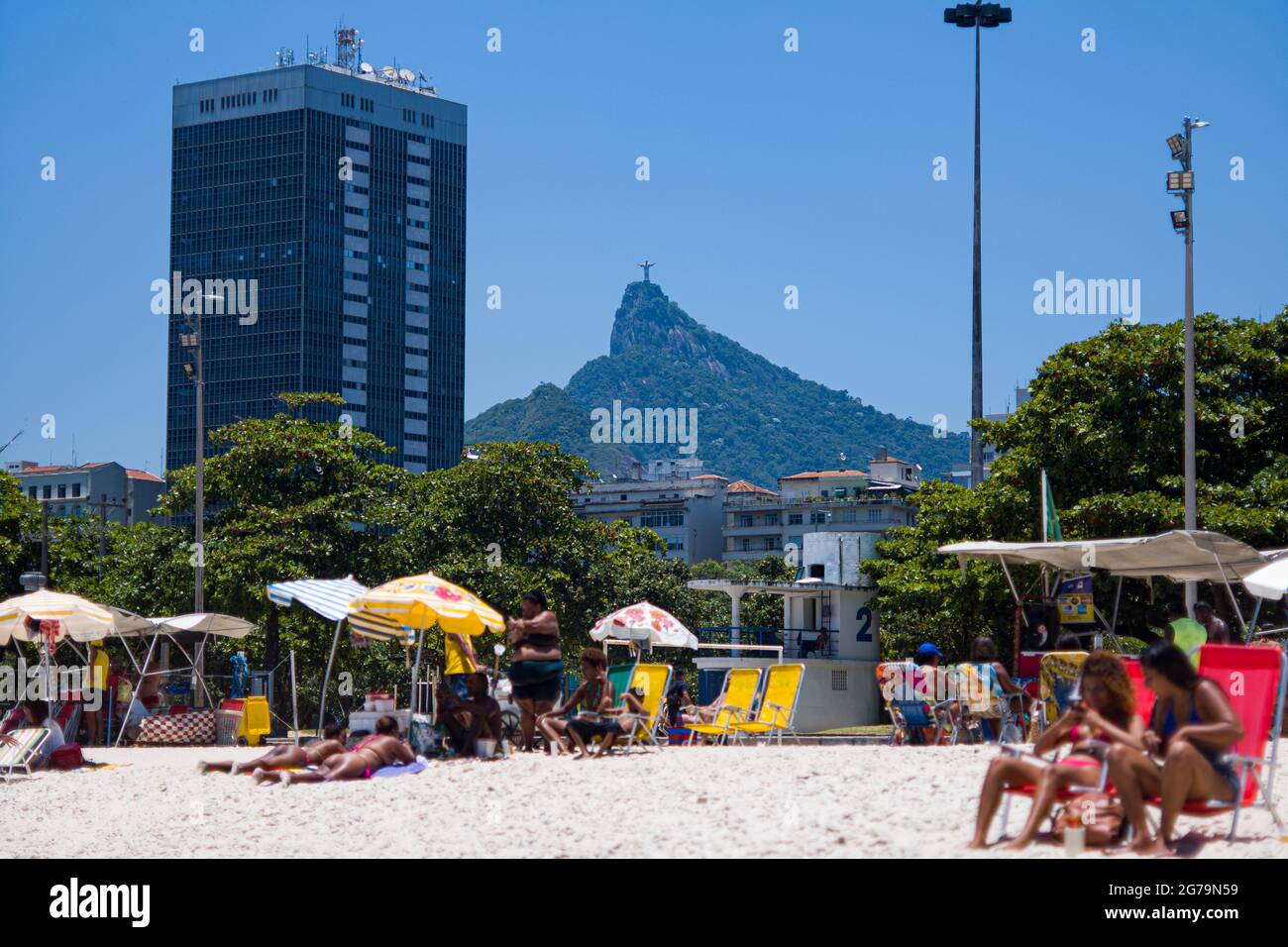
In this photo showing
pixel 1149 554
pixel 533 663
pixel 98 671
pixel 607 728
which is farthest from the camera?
pixel 98 671

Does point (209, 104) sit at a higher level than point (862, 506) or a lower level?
higher

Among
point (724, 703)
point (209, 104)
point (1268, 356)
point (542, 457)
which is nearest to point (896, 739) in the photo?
point (724, 703)

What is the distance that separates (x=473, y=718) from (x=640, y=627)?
22.3 feet

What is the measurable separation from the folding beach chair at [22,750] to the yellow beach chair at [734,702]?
716 centimetres

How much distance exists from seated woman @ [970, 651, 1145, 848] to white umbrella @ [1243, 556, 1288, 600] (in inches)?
196

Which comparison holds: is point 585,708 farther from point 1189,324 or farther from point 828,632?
point 828,632

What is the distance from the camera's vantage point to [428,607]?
16.0 m

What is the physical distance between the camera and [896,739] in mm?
17000

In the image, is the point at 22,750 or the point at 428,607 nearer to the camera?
the point at 428,607

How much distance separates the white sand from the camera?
9422 mm

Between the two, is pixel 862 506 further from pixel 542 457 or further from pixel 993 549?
pixel 993 549

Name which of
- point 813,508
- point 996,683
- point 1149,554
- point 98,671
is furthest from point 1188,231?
point 813,508
